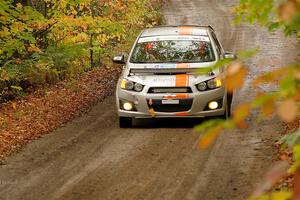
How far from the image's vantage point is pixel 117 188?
722 centimetres

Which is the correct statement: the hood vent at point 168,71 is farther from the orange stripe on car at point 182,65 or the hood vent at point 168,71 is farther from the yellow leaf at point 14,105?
the yellow leaf at point 14,105

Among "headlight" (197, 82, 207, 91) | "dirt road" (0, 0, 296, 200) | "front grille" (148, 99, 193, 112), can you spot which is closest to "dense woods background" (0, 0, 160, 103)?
"dirt road" (0, 0, 296, 200)

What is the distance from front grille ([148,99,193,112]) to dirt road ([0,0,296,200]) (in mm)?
389

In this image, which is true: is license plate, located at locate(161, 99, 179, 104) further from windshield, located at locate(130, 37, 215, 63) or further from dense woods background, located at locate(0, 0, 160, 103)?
dense woods background, located at locate(0, 0, 160, 103)

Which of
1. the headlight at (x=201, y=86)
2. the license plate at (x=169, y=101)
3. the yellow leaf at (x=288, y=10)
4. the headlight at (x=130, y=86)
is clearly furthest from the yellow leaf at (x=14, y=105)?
the yellow leaf at (x=288, y=10)

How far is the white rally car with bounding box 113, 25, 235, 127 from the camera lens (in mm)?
10484

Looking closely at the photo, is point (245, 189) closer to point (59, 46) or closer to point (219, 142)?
point (219, 142)

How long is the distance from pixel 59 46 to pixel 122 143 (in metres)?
6.93

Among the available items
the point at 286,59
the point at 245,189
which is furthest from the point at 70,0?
the point at 286,59

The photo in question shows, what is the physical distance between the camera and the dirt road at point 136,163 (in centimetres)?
711

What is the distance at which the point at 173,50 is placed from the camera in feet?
37.8

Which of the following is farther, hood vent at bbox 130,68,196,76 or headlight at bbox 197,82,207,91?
hood vent at bbox 130,68,196,76

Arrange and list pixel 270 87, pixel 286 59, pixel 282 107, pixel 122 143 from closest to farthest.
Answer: pixel 282 107 → pixel 122 143 → pixel 270 87 → pixel 286 59

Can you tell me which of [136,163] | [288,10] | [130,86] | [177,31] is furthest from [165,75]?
[288,10]
